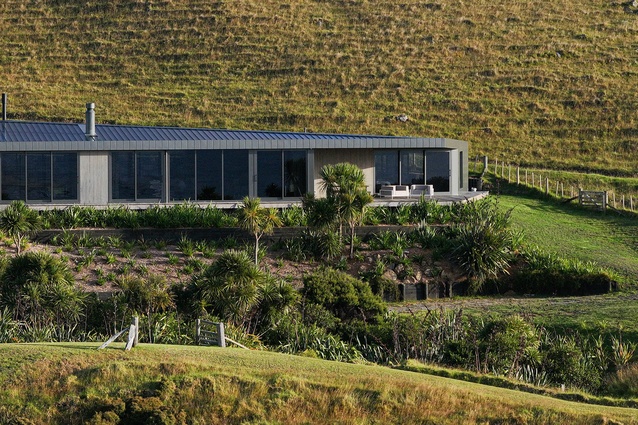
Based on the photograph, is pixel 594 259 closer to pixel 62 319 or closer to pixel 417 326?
pixel 417 326

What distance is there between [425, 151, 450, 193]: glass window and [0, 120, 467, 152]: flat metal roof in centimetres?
59

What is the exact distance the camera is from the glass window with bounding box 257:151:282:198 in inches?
1407

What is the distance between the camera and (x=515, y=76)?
6669cm

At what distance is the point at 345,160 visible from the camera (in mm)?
37250

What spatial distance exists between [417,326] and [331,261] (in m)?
8.00

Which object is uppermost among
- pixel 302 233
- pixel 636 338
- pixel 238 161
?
pixel 238 161

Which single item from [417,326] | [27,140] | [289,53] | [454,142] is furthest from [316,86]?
[417,326]

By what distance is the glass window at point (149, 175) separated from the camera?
3534 centimetres

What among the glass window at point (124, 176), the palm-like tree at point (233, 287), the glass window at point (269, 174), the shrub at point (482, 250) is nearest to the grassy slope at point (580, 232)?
the shrub at point (482, 250)

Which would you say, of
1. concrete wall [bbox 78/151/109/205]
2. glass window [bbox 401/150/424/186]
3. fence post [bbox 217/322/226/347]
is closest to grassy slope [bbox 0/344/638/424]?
fence post [bbox 217/322/226/347]

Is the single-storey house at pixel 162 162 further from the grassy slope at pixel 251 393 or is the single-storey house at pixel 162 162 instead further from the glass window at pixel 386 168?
the grassy slope at pixel 251 393

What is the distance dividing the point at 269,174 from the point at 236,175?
1067mm

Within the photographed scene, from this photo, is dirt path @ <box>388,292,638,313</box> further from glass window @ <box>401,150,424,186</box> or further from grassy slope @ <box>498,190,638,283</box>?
glass window @ <box>401,150,424,186</box>

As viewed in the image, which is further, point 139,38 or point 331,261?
point 139,38
